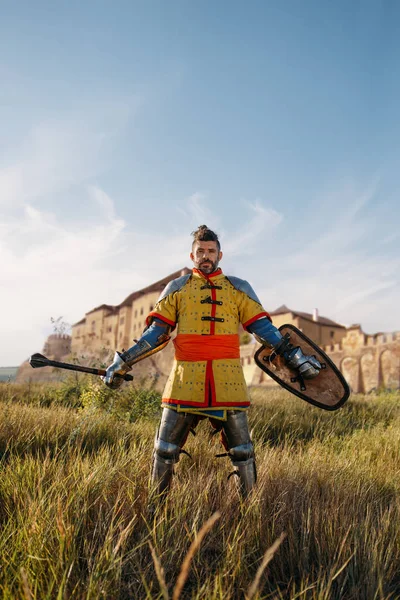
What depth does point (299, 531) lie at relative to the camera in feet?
8.61

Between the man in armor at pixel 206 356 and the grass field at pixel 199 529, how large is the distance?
0.23m

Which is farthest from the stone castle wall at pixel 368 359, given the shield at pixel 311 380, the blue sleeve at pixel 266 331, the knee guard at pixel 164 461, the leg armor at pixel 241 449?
the knee guard at pixel 164 461

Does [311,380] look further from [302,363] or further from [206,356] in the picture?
[206,356]

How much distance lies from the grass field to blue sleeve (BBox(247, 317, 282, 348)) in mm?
890

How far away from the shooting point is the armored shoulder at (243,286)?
354 cm

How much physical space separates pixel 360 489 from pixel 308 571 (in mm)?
1255

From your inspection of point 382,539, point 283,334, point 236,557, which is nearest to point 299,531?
point 382,539

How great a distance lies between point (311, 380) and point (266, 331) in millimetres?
514

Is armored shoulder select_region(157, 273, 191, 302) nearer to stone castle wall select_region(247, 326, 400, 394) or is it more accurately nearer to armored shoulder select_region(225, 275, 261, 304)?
armored shoulder select_region(225, 275, 261, 304)

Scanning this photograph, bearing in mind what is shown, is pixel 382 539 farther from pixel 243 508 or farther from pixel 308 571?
pixel 243 508

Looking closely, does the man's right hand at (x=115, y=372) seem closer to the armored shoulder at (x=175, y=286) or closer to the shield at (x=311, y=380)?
the armored shoulder at (x=175, y=286)

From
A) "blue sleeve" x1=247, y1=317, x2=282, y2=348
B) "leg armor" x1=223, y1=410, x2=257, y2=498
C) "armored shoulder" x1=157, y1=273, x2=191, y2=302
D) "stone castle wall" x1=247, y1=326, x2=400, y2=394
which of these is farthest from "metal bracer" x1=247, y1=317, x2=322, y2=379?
"stone castle wall" x1=247, y1=326, x2=400, y2=394

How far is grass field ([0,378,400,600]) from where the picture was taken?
1.87 meters

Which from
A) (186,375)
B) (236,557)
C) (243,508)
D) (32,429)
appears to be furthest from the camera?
(32,429)
